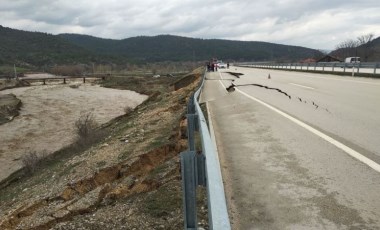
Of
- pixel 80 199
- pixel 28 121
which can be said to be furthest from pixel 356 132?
pixel 28 121

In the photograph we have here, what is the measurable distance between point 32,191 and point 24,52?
197360 mm

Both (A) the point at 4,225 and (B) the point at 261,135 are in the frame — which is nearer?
(A) the point at 4,225

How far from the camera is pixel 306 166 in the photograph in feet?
23.6

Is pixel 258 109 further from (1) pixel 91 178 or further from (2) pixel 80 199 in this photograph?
(2) pixel 80 199

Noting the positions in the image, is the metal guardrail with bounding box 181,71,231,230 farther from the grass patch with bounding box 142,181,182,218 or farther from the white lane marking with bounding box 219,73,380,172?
the white lane marking with bounding box 219,73,380,172

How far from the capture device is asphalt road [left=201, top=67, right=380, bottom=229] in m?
5.09

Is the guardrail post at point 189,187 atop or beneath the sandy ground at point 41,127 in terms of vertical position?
atop

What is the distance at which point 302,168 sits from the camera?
279 inches

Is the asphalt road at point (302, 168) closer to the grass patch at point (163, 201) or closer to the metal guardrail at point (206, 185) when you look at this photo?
the grass patch at point (163, 201)

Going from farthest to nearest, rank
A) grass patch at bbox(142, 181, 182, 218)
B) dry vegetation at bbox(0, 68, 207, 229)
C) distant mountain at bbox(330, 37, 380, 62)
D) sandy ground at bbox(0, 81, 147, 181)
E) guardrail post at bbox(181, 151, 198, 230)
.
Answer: distant mountain at bbox(330, 37, 380, 62) → sandy ground at bbox(0, 81, 147, 181) → dry vegetation at bbox(0, 68, 207, 229) → grass patch at bbox(142, 181, 182, 218) → guardrail post at bbox(181, 151, 198, 230)

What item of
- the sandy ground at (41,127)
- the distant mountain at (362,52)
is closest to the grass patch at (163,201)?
the sandy ground at (41,127)

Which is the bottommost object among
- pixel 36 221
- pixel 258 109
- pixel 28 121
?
pixel 28 121

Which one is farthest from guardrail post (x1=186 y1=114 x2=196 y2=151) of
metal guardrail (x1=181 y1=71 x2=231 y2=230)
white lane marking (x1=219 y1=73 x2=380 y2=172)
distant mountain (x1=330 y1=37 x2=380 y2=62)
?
distant mountain (x1=330 y1=37 x2=380 y2=62)

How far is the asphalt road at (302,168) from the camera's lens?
5.09 metres
